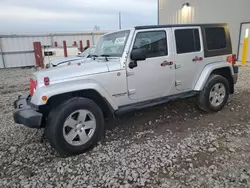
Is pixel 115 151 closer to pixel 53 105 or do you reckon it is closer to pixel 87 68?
pixel 53 105

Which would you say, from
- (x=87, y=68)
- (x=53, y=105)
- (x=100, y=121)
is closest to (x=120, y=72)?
(x=87, y=68)

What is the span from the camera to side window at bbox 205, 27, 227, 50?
3.96 metres

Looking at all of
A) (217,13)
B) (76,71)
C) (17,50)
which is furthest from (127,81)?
(17,50)

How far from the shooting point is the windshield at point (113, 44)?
128 inches

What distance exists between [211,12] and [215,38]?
30.1ft

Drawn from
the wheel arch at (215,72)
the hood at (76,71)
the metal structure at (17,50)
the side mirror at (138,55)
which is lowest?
the wheel arch at (215,72)

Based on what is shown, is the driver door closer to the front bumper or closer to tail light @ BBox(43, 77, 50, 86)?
tail light @ BBox(43, 77, 50, 86)

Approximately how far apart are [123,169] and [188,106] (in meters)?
2.70

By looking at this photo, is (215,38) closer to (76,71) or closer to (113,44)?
(113,44)

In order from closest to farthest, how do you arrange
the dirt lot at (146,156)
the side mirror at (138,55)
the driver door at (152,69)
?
the dirt lot at (146,156), the side mirror at (138,55), the driver door at (152,69)

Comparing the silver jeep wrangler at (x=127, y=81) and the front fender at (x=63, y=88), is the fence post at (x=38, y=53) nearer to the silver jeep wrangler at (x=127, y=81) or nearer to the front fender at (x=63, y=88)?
the silver jeep wrangler at (x=127, y=81)

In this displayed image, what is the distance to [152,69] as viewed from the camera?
10.9 ft

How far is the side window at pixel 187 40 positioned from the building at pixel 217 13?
8607 mm

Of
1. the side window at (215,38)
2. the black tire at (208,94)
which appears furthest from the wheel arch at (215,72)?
the side window at (215,38)
